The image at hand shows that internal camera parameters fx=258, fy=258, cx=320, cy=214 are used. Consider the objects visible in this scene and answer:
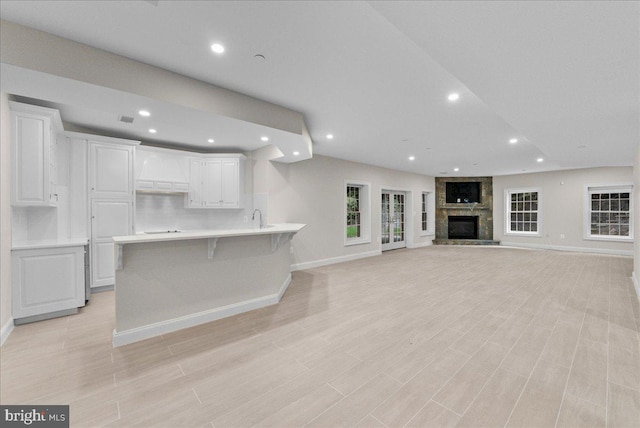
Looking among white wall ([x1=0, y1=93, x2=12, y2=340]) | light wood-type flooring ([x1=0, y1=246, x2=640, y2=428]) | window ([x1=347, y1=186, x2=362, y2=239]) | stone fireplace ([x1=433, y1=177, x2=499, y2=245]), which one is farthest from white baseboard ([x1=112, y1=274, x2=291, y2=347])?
stone fireplace ([x1=433, y1=177, x2=499, y2=245])

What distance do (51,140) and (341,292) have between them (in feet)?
14.5

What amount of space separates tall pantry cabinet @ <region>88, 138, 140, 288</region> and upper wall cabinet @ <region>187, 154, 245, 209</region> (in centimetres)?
100

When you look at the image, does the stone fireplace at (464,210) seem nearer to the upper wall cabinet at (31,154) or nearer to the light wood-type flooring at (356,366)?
the light wood-type flooring at (356,366)

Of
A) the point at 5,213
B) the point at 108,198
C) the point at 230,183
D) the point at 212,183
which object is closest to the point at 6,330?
the point at 5,213

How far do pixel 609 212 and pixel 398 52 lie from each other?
31.2ft

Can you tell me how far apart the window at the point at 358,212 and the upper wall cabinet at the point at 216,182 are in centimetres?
311

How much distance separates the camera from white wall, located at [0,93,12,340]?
2.61m

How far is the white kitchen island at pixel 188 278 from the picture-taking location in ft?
8.16

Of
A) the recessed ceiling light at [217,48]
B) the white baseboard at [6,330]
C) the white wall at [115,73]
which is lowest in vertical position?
the white baseboard at [6,330]

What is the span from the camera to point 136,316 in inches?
99.7

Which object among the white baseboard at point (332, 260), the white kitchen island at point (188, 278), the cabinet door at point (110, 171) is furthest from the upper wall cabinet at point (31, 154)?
the white baseboard at point (332, 260)

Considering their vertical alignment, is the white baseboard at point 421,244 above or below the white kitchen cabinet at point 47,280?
below

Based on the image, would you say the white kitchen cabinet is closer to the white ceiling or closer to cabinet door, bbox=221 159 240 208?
the white ceiling

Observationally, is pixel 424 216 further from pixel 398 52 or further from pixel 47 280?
pixel 47 280
